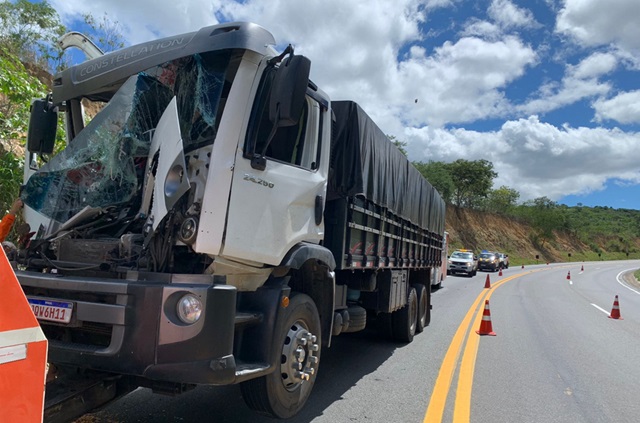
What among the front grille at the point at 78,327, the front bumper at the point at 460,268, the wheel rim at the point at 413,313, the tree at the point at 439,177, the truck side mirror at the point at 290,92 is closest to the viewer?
the front grille at the point at 78,327

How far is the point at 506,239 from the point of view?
219 feet

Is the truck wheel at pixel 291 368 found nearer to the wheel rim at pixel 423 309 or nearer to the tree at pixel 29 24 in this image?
the wheel rim at pixel 423 309

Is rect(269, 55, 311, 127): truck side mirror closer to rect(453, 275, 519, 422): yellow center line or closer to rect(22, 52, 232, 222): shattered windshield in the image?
rect(22, 52, 232, 222): shattered windshield

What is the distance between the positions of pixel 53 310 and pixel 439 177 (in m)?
53.7

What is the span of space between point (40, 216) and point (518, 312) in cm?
1250

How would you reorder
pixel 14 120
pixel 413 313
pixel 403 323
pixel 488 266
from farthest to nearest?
pixel 488 266
pixel 413 313
pixel 403 323
pixel 14 120

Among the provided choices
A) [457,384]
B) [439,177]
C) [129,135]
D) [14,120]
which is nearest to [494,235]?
[439,177]

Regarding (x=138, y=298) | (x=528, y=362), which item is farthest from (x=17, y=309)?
(x=528, y=362)

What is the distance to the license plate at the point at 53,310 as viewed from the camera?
304 cm

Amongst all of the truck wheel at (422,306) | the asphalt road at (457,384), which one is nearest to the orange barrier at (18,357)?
the asphalt road at (457,384)

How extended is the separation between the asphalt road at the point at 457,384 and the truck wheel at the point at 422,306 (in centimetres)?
24

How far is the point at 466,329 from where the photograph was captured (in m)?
9.84

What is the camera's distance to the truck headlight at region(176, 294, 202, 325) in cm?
296

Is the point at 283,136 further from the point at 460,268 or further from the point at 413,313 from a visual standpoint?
the point at 460,268
